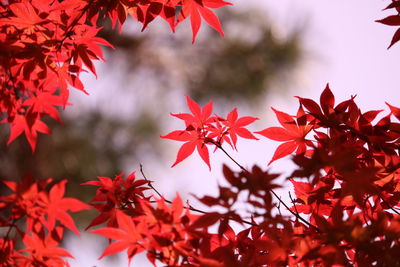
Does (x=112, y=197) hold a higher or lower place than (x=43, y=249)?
higher

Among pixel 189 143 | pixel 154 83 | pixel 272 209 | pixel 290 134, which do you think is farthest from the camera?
pixel 154 83

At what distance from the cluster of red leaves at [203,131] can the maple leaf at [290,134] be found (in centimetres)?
8

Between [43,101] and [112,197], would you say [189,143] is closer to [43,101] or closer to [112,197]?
[112,197]

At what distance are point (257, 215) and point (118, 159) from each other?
3.55m

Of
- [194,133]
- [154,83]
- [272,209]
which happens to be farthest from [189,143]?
[154,83]

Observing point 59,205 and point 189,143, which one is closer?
point 59,205

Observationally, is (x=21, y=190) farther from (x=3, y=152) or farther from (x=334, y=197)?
Answer: (x=3, y=152)

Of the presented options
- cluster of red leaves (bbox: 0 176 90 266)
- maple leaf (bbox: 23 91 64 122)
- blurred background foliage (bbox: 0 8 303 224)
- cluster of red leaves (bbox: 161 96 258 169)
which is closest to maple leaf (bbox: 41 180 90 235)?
cluster of red leaves (bbox: 0 176 90 266)

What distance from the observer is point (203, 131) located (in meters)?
0.75

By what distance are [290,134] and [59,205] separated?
429mm

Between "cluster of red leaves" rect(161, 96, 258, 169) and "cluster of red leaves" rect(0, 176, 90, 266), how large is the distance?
248 millimetres

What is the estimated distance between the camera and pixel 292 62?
154 inches

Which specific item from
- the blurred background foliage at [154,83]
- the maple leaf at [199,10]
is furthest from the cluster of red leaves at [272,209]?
the blurred background foliage at [154,83]

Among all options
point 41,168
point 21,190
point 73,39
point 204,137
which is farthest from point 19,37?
point 41,168
